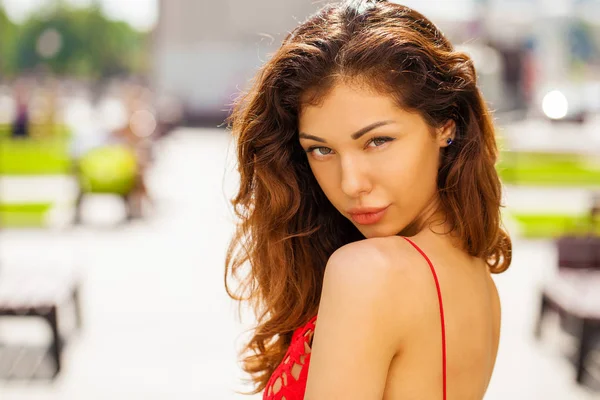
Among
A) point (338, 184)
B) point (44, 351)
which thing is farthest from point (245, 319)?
point (338, 184)

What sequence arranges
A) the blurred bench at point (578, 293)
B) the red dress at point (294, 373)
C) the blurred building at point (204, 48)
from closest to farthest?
the red dress at point (294, 373) → the blurred bench at point (578, 293) → the blurred building at point (204, 48)

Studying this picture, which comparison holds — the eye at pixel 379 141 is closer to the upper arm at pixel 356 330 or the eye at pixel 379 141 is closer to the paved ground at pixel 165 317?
the upper arm at pixel 356 330

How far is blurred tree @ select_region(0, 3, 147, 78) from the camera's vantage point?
64375 mm

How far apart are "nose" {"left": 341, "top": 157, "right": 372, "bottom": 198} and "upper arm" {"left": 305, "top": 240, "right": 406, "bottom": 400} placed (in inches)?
5.6

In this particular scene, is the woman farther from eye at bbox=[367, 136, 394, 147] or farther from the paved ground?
the paved ground

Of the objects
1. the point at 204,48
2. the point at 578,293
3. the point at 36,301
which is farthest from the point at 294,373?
the point at 204,48

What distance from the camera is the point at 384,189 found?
128cm

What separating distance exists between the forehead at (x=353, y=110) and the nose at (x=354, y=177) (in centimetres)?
5

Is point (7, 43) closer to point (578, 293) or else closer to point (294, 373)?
point (578, 293)

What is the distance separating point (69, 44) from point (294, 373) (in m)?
67.6

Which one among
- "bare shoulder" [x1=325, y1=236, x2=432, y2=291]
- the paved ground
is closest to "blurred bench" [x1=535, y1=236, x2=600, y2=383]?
the paved ground

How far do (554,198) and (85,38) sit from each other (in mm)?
59115

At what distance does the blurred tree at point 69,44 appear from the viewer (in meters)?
64.4

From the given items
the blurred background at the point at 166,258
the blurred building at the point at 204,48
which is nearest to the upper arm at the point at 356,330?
the blurred background at the point at 166,258
